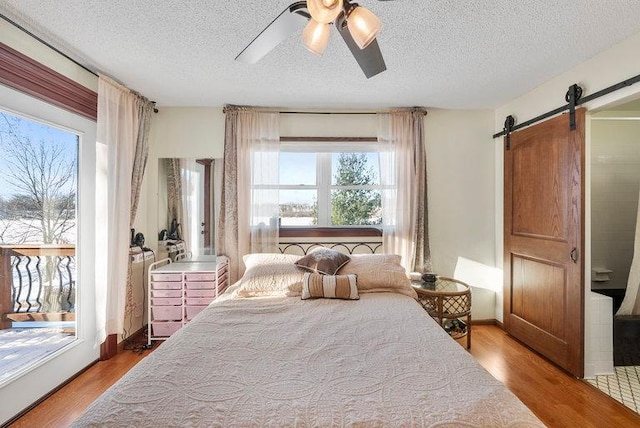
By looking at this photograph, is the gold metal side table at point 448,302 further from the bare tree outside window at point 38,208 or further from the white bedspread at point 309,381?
the bare tree outside window at point 38,208

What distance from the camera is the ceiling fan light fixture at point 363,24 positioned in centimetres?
130

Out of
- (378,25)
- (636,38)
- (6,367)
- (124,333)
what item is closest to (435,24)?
(378,25)

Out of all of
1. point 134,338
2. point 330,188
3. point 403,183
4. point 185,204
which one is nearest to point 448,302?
point 403,183

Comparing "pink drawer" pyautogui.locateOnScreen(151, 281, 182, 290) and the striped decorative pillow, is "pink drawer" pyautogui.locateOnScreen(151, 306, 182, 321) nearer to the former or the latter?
"pink drawer" pyautogui.locateOnScreen(151, 281, 182, 290)

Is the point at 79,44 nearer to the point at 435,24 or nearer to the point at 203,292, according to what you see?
the point at 203,292

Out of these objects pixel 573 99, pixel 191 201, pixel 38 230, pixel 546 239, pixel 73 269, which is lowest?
pixel 73 269

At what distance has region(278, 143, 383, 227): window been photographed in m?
3.67

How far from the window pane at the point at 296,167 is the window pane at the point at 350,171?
262 millimetres

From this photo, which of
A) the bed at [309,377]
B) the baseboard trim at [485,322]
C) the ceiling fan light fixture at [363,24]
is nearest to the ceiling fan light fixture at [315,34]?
the ceiling fan light fixture at [363,24]

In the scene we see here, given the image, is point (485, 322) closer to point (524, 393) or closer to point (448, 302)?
point (448, 302)

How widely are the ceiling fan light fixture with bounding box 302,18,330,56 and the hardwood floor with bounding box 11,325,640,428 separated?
9.04 ft

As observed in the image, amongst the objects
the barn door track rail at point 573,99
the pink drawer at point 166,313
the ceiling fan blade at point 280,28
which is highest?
the barn door track rail at point 573,99

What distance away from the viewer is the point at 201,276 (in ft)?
10.2

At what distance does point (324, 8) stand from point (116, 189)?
102 inches
